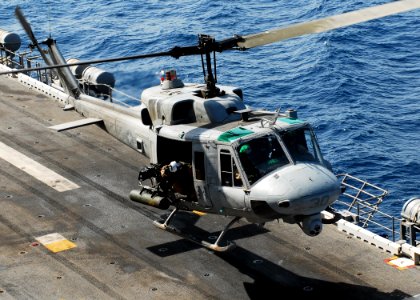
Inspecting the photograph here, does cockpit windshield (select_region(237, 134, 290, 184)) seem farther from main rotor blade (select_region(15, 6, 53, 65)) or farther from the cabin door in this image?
main rotor blade (select_region(15, 6, 53, 65))

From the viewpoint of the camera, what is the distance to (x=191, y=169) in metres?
22.3

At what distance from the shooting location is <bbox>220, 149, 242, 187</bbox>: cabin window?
824 inches

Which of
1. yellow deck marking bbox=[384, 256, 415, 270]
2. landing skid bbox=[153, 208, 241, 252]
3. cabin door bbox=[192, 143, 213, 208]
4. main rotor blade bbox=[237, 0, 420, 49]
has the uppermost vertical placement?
main rotor blade bbox=[237, 0, 420, 49]

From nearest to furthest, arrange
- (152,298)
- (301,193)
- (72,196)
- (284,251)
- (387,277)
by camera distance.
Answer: (301,193), (152,298), (387,277), (284,251), (72,196)

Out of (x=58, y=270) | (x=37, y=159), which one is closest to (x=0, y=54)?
(x=37, y=159)

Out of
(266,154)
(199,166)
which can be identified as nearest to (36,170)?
(199,166)

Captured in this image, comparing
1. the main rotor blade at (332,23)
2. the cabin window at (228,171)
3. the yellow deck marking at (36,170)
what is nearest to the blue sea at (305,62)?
the yellow deck marking at (36,170)

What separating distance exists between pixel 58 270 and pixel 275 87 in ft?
96.3

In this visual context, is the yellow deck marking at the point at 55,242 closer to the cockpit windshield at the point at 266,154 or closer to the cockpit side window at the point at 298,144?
the cockpit windshield at the point at 266,154

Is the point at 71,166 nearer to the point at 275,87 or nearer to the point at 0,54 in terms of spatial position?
the point at 0,54

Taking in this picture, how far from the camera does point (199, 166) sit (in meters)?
21.9

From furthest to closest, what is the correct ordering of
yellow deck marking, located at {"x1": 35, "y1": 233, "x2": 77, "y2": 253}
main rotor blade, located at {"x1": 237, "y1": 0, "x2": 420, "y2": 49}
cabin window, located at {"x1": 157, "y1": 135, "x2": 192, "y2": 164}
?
yellow deck marking, located at {"x1": 35, "y1": 233, "x2": 77, "y2": 253} < cabin window, located at {"x1": 157, "y1": 135, "x2": 192, "y2": 164} < main rotor blade, located at {"x1": 237, "y1": 0, "x2": 420, "y2": 49}

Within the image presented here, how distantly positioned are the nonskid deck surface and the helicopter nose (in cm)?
298

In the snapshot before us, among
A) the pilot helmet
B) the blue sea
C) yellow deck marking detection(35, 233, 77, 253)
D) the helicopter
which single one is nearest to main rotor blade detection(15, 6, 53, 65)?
the blue sea
